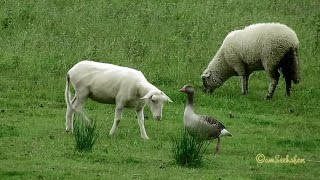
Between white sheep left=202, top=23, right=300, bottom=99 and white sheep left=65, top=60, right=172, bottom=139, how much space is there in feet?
20.4

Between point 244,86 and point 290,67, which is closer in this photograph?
point 290,67

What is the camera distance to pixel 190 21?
86.4 feet

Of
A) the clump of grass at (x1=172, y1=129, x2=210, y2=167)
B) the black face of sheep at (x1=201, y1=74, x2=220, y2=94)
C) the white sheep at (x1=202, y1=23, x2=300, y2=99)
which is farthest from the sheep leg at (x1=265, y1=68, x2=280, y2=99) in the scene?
the clump of grass at (x1=172, y1=129, x2=210, y2=167)

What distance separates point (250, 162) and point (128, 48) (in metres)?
10.8

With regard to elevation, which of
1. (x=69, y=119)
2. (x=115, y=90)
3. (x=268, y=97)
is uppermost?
(x=115, y=90)

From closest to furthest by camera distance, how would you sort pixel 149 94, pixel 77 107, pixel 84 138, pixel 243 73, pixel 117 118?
1. pixel 84 138
2. pixel 149 94
3. pixel 117 118
4. pixel 77 107
5. pixel 243 73

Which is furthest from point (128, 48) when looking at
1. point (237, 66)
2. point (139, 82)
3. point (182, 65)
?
point (139, 82)

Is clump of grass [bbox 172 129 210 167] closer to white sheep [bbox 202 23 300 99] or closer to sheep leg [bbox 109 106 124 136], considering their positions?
sheep leg [bbox 109 106 124 136]

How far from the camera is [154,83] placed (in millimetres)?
20734

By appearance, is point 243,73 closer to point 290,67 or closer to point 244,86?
A: point 244,86

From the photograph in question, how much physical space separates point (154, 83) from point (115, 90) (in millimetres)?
6050

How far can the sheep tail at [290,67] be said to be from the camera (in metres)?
20.1

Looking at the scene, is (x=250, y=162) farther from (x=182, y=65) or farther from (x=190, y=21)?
(x=190, y=21)

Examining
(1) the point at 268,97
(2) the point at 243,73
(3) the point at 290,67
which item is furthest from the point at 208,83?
(3) the point at 290,67
